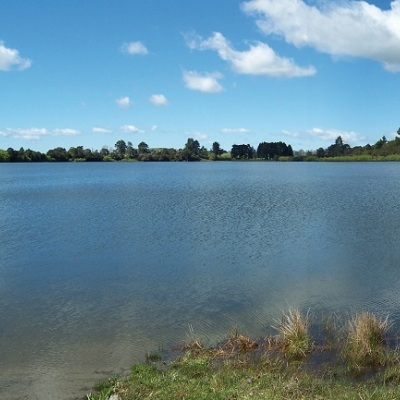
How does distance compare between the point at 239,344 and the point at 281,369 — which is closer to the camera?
the point at 281,369

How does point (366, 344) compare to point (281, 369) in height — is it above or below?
above

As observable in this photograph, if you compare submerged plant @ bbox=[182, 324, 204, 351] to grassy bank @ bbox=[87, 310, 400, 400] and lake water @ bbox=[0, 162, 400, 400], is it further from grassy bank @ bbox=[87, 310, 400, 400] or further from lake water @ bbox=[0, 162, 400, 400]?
lake water @ bbox=[0, 162, 400, 400]

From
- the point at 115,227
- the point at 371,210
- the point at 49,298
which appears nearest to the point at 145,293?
the point at 49,298

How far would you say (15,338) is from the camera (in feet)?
39.6

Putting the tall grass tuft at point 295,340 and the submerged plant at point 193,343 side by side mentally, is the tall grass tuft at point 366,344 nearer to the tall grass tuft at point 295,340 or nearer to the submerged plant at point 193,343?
the tall grass tuft at point 295,340

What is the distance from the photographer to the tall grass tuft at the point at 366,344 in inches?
398

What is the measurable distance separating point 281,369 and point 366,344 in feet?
7.41

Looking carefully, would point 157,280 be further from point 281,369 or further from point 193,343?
point 281,369

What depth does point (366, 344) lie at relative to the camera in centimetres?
1034

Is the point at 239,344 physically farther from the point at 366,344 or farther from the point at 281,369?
the point at 366,344

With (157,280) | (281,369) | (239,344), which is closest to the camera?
(281,369)

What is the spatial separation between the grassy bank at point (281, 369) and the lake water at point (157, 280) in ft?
3.16

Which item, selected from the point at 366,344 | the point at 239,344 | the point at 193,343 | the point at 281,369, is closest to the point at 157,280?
the point at 193,343

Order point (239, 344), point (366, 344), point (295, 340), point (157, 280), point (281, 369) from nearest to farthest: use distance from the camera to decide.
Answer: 1. point (281, 369)
2. point (366, 344)
3. point (295, 340)
4. point (239, 344)
5. point (157, 280)
